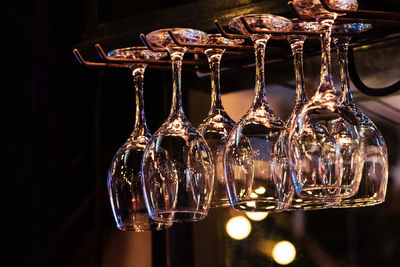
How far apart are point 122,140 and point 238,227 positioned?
46 centimetres

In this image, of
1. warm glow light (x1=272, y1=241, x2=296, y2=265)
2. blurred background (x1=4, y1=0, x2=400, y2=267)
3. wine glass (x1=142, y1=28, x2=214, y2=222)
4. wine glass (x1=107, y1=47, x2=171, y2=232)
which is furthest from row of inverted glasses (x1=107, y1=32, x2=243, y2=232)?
warm glow light (x1=272, y1=241, x2=296, y2=265)

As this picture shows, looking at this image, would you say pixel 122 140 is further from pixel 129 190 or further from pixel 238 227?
pixel 129 190

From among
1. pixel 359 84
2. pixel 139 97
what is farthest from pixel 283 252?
pixel 139 97

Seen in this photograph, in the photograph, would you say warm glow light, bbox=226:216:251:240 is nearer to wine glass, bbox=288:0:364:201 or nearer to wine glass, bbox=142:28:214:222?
wine glass, bbox=142:28:214:222

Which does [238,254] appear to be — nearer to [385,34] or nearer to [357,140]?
[385,34]

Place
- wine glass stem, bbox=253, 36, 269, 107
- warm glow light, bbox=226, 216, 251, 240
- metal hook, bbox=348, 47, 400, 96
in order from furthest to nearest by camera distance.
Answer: warm glow light, bbox=226, 216, 251, 240 → metal hook, bbox=348, 47, 400, 96 → wine glass stem, bbox=253, 36, 269, 107

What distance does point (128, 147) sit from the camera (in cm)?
141

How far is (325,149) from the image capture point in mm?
1127

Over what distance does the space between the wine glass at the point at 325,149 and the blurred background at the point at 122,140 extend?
0.23 meters

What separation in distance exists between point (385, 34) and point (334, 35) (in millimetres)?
231

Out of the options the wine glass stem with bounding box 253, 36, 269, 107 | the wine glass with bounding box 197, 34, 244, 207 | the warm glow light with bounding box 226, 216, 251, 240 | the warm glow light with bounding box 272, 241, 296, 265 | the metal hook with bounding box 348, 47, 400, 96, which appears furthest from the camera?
the warm glow light with bounding box 226, 216, 251, 240

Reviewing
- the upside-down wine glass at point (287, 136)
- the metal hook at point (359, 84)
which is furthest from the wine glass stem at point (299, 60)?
the metal hook at point (359, 84)

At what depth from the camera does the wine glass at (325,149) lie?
3.68 feet

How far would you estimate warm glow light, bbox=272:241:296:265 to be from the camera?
5.87ft
